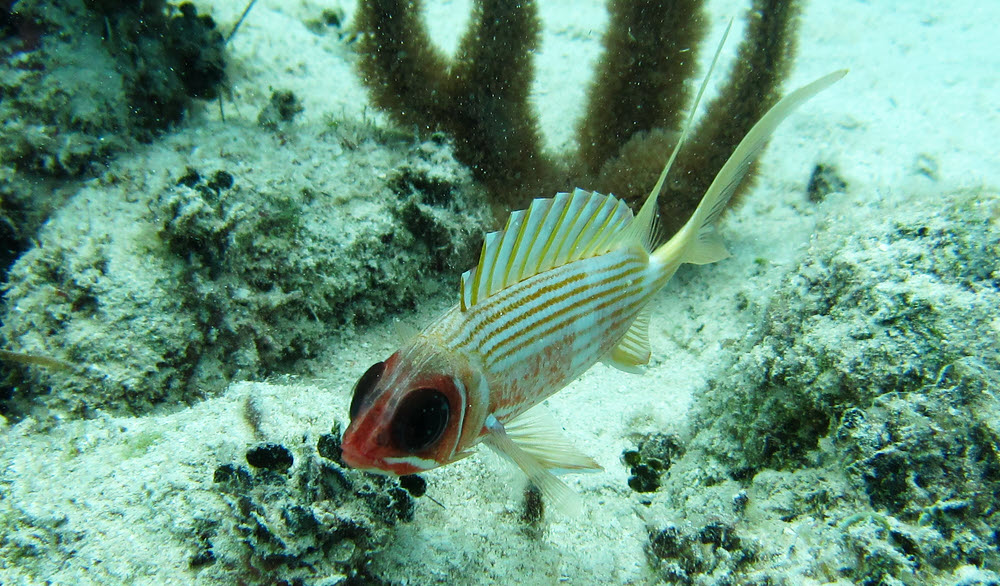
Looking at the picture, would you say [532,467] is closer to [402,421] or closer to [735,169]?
[402,421]

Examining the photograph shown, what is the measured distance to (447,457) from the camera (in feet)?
4.56

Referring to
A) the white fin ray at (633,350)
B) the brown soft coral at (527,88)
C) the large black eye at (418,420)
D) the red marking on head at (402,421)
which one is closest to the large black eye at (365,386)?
the red marking on head at (402,421)

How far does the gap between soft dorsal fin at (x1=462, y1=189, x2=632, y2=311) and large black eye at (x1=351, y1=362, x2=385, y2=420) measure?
1.10 feet

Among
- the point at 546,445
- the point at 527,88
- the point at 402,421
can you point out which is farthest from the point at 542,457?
the point at 527,88

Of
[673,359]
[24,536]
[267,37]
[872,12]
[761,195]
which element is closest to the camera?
[24,536]

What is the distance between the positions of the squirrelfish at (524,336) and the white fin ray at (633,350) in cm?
7

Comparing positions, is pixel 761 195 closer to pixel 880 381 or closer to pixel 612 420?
pixel 612 420

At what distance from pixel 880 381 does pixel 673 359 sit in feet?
5.72

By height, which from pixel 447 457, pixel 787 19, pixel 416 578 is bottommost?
pixel 416 578

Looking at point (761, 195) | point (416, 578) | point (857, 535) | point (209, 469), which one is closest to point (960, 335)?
point (857, 535)

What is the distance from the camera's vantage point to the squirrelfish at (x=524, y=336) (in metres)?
1.30

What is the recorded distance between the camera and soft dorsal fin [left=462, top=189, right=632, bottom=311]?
155 cm

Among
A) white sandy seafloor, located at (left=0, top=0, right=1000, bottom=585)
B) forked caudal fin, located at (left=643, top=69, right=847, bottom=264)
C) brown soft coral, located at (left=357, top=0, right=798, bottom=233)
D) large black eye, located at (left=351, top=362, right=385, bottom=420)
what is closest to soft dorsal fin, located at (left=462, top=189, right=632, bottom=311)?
forked caudal fin, located at (left=643, top=69, right=847, bottom=264)

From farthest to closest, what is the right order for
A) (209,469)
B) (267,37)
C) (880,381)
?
(267,37) < (209,469) < (880,381)
